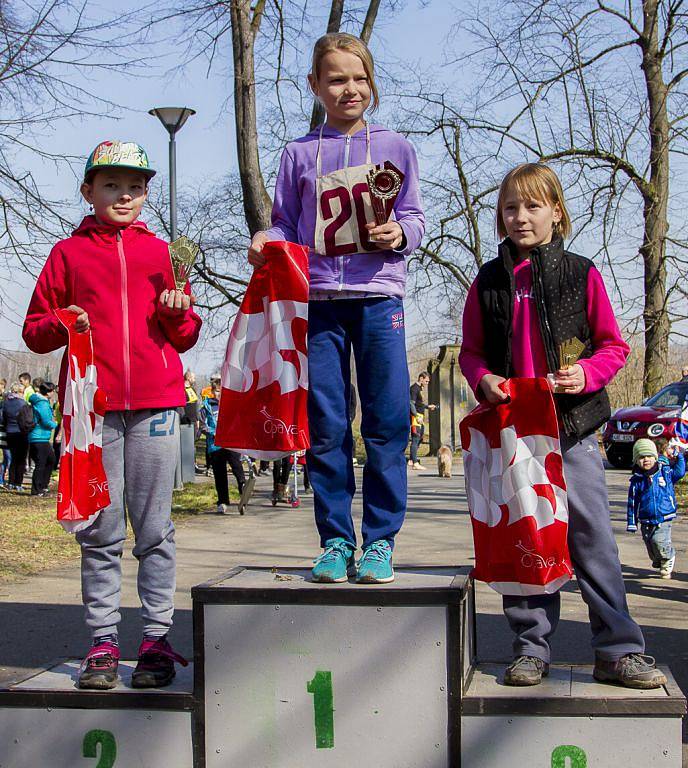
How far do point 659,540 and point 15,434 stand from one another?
38.8 feet

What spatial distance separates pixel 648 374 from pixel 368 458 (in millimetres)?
13899

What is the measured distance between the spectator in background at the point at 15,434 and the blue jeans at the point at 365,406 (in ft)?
43.6

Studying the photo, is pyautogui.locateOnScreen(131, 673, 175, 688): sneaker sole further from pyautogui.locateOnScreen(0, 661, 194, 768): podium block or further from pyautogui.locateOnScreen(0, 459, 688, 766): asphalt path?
pyautogui.locateOnScreen(0, 459, 688, 766): asphalt path

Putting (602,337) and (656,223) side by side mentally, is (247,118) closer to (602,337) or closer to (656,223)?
(656,223)

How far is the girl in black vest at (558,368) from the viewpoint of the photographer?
371cm

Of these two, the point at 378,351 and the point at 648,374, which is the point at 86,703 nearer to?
the point at 378,351

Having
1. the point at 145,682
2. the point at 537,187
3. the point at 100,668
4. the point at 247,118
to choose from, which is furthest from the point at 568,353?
the point at 247,118

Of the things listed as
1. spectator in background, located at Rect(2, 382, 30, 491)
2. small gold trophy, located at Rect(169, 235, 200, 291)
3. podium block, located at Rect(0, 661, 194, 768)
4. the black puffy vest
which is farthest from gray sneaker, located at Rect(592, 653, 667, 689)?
spectator in background, located at Rect(2, 382, 30, 491)

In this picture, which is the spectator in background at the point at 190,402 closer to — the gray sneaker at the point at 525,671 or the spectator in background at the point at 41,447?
the spectator in background at the point at 41,447

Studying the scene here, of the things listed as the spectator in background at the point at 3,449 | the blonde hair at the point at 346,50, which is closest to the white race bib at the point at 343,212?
the blonde hair at the point at 346,50

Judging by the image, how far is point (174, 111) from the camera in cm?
1538

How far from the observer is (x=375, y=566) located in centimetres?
381

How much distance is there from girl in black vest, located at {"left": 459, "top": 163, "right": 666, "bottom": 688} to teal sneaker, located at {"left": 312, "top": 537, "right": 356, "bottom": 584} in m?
0.62

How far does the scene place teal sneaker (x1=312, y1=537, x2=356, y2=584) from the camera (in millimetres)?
3842
